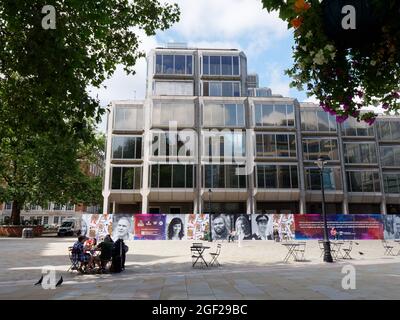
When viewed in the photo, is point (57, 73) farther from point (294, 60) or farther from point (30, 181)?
point (30, 181)

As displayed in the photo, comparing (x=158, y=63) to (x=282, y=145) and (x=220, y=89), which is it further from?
(x=282, y=145)

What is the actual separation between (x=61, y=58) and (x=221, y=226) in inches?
1046

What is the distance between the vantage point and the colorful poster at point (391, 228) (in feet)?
105

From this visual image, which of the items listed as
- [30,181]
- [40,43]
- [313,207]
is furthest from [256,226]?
[40,43]

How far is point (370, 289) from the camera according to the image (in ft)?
29.9

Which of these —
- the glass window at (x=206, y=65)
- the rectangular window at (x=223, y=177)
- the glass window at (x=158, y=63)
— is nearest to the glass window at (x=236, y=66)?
the glass window at (x=206, y=65)

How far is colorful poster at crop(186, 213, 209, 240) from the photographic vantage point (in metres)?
32.0

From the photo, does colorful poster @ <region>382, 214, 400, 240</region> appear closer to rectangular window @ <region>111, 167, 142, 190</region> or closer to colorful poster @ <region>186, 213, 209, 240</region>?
colorful poster @ <region>186, 213, 209, 240</region>

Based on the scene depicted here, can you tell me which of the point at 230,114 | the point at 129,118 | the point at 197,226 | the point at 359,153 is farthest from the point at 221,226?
the point at 359,153

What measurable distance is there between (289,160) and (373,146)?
486 inches

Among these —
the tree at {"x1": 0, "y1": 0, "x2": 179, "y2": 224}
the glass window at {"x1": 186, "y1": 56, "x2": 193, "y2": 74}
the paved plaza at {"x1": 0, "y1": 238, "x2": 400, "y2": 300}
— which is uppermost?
the glass window at {"x1": 186, "y1": 56, "x2": 193, "y2": 74}

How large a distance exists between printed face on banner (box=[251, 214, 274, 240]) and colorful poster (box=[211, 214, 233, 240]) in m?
2.22

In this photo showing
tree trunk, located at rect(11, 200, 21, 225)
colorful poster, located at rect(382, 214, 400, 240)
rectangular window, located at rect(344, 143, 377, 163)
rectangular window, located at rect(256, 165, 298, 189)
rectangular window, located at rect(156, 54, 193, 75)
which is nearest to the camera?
colorful poster, located at rect(382, 214, 400, 240)

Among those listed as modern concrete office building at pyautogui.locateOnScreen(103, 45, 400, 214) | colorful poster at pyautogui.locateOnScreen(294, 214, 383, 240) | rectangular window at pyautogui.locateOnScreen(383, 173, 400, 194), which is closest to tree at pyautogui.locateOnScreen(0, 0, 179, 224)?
colorful poster at pyautogui.locateOnScreen(294, 214, 383, 240)
